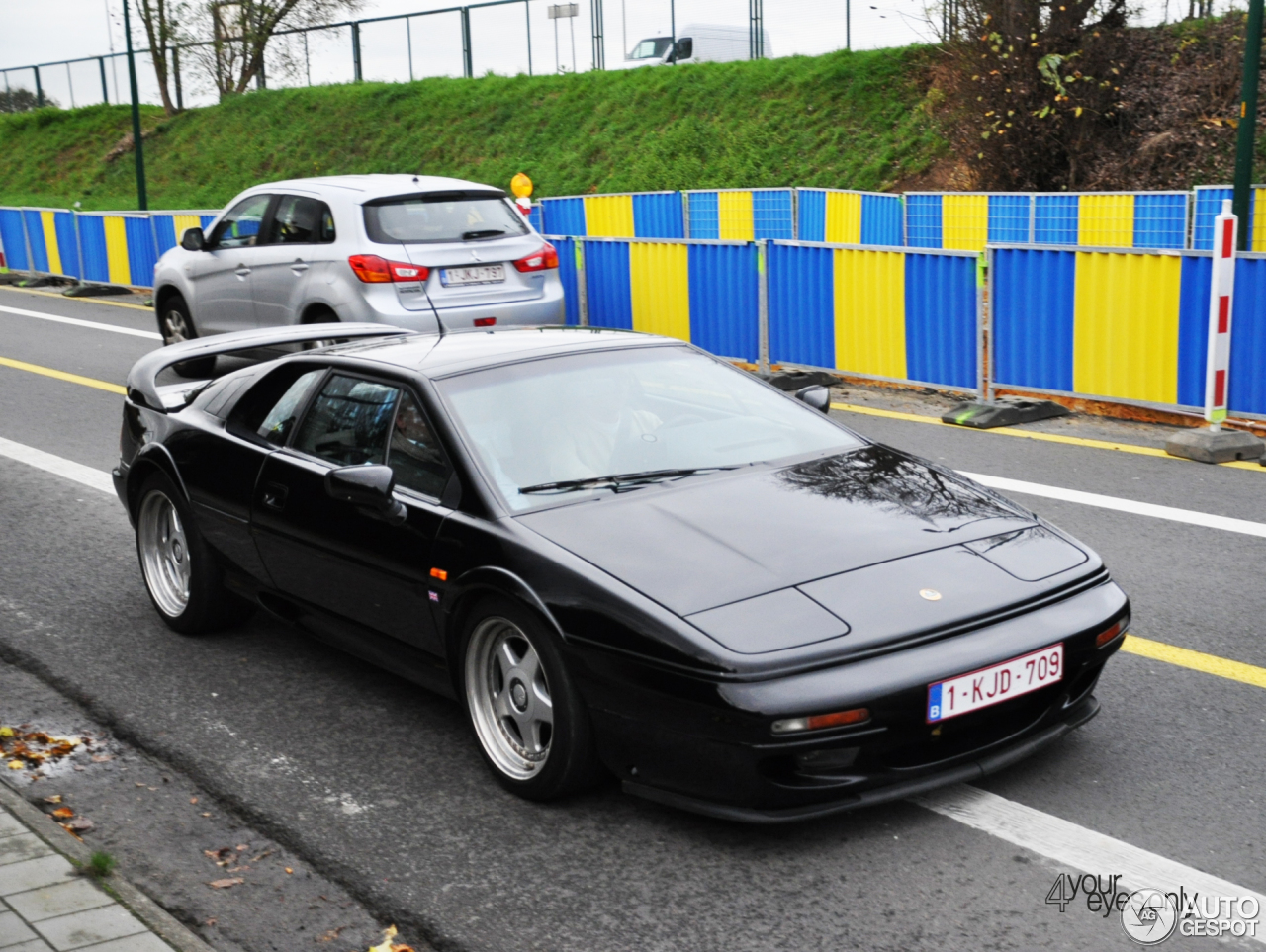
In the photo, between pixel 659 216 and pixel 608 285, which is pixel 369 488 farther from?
pixel 659 216

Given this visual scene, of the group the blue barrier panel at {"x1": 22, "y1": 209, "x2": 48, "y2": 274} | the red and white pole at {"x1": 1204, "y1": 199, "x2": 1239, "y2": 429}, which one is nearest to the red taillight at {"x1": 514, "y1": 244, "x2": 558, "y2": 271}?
the red and white pole at {"x1": 1204, "y1": 199, "x2": 1239, "y2": 429}

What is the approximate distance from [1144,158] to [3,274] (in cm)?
1813

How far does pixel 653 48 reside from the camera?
34062mm

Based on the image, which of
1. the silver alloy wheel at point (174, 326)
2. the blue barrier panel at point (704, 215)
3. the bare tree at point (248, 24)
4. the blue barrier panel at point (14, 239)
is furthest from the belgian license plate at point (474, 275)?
the bare tree at point (248, 24)

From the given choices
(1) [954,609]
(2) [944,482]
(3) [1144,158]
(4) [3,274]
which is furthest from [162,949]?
(4) [3,274]

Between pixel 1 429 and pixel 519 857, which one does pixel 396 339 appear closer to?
pixel 519 857

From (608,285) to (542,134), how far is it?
20.8 metres

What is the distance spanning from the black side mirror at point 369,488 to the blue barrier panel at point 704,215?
58.3 ft

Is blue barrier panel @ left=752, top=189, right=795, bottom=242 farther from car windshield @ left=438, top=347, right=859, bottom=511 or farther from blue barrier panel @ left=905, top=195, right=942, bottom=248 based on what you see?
car windshield @ left=438, top=347, right=859, bottom=511

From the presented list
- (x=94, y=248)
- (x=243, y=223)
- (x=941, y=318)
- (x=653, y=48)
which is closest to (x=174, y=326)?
(x=243, y=223)

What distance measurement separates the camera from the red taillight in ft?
38.4

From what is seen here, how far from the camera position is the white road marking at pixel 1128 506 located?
706 centimetres

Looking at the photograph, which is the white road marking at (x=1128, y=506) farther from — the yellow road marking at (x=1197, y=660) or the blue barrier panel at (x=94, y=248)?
the blue barrier panel at (x=94, y=248)

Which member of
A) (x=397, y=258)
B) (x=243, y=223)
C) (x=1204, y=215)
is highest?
(x=243, y=223)
